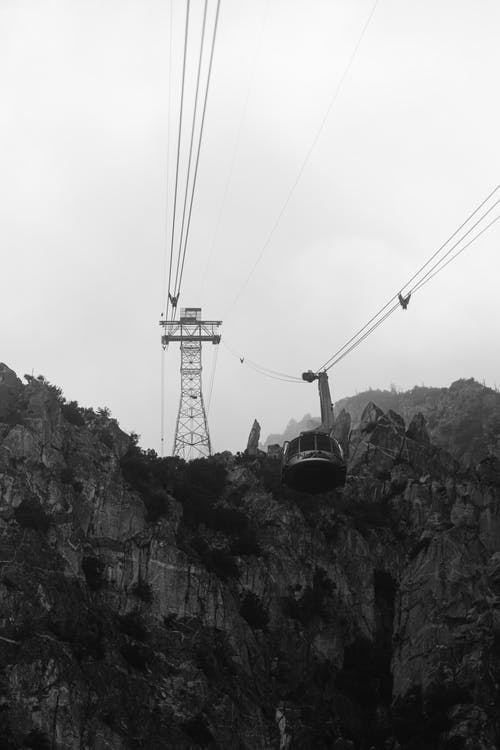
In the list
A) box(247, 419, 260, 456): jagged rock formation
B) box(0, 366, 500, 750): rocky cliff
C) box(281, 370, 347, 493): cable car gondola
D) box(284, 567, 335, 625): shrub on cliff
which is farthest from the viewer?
box(247, 419, 260, 456): jagged rock formation

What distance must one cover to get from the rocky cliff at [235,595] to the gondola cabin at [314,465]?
17.3m

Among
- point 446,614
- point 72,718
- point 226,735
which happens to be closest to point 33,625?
point 72,718

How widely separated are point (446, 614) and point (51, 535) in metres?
27.1

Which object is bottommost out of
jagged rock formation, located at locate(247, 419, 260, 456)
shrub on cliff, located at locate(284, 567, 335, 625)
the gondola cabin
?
shrub on cliff, located at locate(284, 567, 335, 625)

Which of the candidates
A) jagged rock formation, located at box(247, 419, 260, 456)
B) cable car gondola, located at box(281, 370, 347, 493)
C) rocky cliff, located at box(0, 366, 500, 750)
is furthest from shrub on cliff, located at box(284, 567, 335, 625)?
cable car gondola, located at box(281, 370, 347, 493)

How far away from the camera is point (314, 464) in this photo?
48281 millimetres

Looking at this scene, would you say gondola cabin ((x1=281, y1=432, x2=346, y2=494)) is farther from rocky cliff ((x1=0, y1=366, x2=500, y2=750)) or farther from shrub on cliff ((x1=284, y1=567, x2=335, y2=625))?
shrub on cliff ((x1=284, y1=567, x2=335, y2=625))

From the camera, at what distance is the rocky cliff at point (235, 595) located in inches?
2226

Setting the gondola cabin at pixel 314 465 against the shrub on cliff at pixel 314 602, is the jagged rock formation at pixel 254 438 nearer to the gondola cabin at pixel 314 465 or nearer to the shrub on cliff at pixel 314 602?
the shrub on cliff at pixel 314 602

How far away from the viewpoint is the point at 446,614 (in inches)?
2608

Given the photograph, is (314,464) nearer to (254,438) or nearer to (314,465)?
(314,465)

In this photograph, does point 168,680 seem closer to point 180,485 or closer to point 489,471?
point 180,485

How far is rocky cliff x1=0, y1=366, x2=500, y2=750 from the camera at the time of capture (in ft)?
185

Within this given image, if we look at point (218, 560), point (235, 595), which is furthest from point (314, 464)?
point (218, 560)
